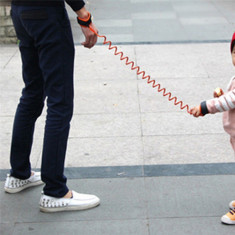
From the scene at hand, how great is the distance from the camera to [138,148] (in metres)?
4.39

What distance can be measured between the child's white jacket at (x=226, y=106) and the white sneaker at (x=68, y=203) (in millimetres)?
1008

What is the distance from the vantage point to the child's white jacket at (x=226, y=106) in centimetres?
299

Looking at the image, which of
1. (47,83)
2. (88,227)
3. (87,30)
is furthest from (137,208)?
(87,30)

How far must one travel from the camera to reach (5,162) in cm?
418

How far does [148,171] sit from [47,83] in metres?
1.23

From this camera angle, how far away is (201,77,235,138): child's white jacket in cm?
299

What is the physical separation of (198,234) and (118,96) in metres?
2.91

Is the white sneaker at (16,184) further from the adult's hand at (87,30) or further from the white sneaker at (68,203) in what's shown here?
the adult's hand at (87,30)

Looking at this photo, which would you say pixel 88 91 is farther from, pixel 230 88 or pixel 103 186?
pixel 230 88

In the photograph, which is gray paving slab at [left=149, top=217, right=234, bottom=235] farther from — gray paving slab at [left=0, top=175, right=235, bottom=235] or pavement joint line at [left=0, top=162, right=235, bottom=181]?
pavement joint line at [left=0, top=162, right=235, bottom=181]

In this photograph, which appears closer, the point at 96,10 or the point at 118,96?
the point at 118,96

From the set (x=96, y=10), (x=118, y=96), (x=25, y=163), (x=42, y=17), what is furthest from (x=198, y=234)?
(x=96, y=10)

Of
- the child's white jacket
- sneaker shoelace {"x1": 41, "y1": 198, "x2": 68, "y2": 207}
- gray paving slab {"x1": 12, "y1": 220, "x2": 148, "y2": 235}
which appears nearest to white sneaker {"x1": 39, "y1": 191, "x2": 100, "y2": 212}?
sneaker shoelace {"x1": 41, "y1": 198, "x2": 68, "y2": 207}

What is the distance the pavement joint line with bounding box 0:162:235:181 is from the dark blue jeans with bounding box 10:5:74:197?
49 centimetres
